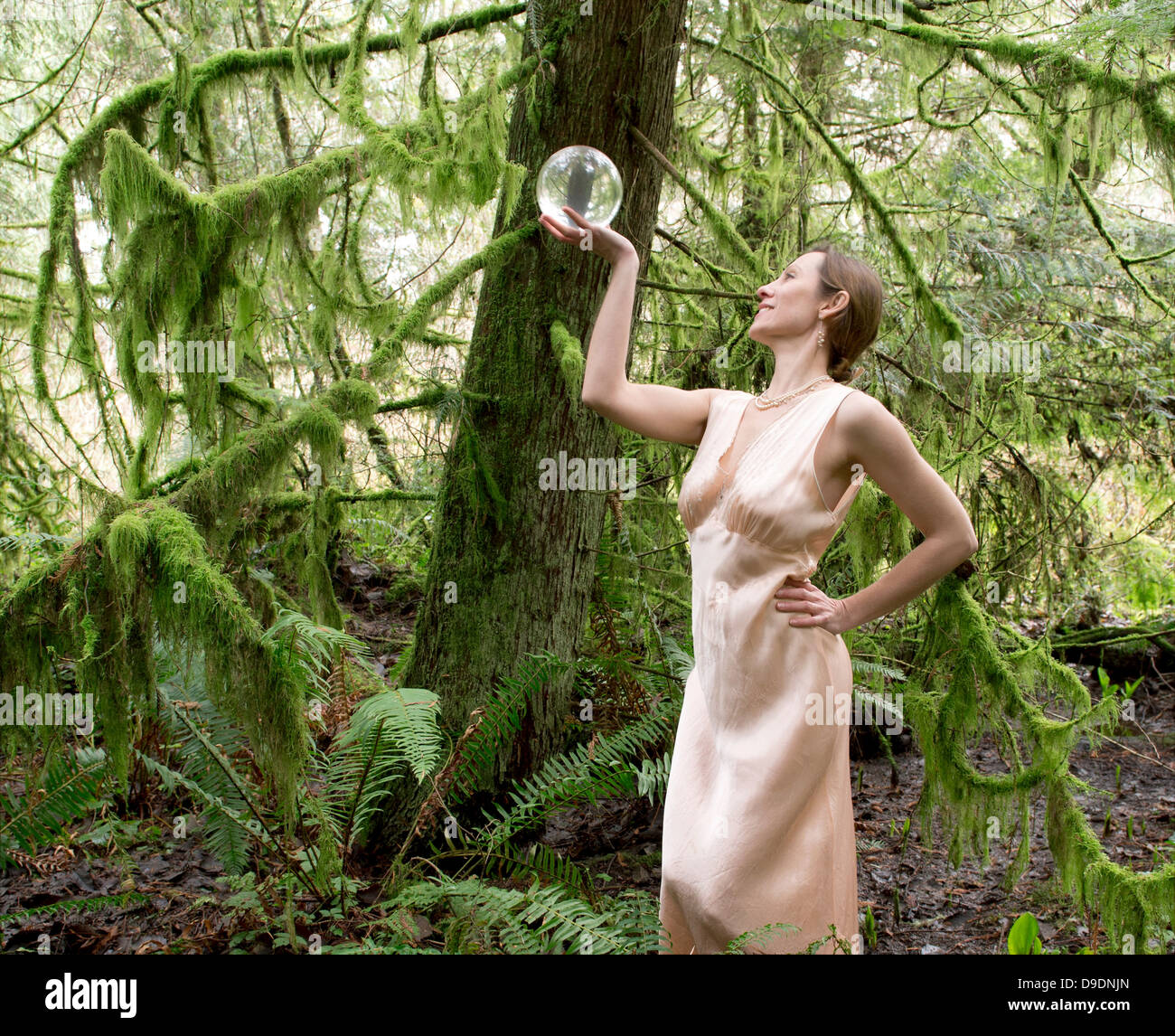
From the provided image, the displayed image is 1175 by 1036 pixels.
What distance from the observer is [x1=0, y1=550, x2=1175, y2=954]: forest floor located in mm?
2920

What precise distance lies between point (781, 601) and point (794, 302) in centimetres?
90

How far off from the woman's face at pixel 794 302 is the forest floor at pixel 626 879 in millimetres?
2085

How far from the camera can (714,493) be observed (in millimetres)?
2479

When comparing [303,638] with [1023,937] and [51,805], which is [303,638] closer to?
[51,805]

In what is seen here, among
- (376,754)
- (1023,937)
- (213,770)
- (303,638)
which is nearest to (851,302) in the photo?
(1023,937)

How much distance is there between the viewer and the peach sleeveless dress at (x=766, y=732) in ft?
7.66

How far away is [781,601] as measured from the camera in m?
2.38

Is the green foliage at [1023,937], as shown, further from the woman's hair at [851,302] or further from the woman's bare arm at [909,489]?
the woman's hair at [851,302]

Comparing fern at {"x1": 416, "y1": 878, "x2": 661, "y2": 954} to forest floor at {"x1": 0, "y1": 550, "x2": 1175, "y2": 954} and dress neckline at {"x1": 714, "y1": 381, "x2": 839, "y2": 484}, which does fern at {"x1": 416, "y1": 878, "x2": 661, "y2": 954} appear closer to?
forest floor at {"x1": 0, "y1": 550, "x2": 1175, "y2": 954}

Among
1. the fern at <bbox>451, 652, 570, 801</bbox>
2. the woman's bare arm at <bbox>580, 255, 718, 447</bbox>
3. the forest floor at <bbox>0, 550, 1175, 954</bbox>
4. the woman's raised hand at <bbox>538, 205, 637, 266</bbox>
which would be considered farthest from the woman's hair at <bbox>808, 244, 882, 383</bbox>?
the forest floor at <bbox>0, 550, 1175, 954</bbox>

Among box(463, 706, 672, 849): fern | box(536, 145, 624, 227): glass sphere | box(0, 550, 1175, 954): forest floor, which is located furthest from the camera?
box(463, 706, 672, 849): fern

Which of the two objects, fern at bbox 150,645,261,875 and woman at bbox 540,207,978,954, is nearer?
woman at bbox 540,207,978,954

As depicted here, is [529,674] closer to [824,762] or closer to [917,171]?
[824,762]
